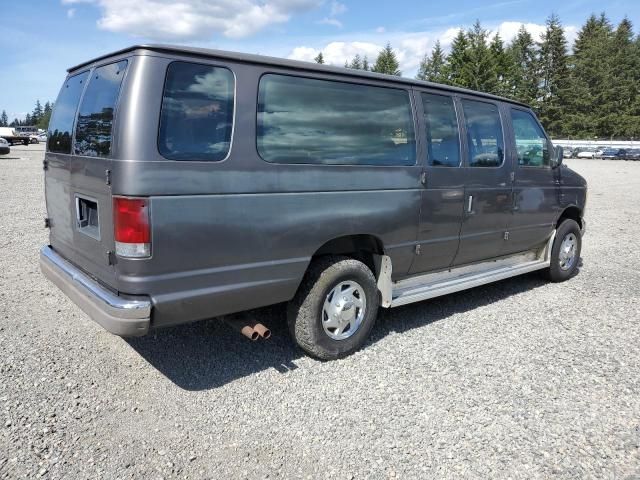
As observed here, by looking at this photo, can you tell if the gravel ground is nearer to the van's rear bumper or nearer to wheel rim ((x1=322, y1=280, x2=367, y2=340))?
wheel rim ((x1=322, y1=280, x2=367, y2=340))

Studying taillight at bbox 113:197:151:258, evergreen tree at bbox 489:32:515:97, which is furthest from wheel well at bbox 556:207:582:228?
evergreen tree at bbox 489:32:515:97

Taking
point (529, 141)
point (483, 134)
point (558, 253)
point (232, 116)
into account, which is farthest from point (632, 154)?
point (232, 116)

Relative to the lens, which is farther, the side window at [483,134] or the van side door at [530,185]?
the van side door at [530,185]

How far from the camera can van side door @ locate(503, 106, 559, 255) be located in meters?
5.45

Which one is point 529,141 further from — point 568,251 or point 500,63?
point 500,63

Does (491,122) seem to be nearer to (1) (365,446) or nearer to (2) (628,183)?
(1) (365,446)

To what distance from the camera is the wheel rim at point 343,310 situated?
3.96m

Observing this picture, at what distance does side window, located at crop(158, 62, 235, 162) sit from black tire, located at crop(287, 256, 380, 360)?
1.18 meters

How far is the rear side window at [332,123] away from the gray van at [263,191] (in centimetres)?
1

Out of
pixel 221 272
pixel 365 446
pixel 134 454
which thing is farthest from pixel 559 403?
pixel 134 454

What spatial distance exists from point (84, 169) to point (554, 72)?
73.5 m

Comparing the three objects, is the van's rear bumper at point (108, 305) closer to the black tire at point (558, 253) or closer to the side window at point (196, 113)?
the side window at point (196, 113)

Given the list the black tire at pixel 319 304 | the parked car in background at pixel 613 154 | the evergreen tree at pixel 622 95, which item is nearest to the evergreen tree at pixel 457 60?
the parked car in background at pixel 613 154

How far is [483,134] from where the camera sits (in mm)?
5105
